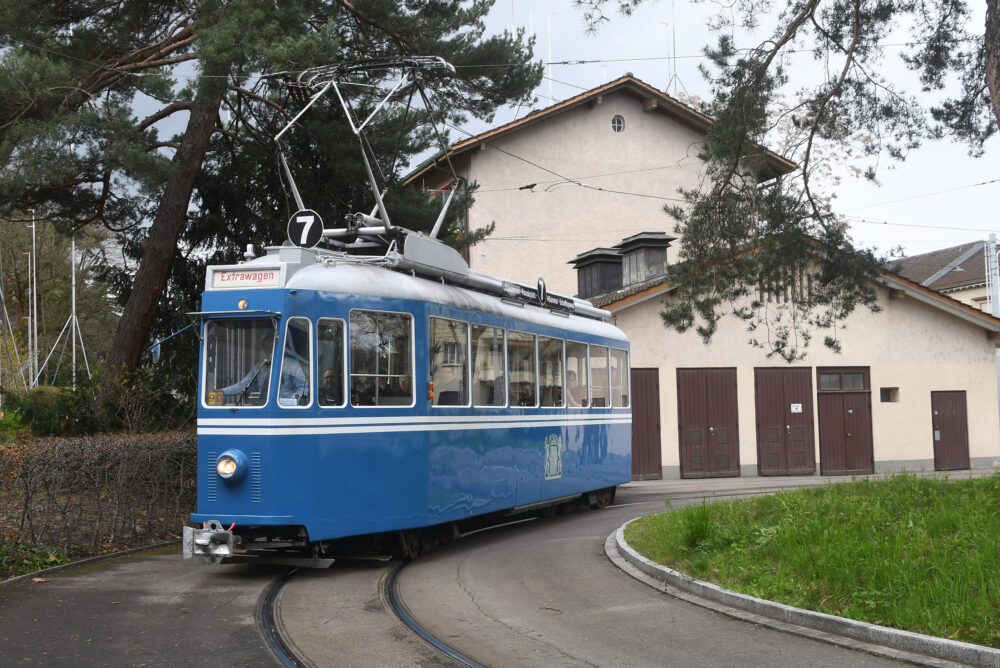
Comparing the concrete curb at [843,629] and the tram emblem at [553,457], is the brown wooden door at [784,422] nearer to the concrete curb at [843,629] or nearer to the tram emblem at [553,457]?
the tram emblem at [553,457]

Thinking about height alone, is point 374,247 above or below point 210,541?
above

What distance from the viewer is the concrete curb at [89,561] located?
1023 cm

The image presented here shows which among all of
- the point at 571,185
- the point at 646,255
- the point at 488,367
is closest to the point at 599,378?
the point at 488,367

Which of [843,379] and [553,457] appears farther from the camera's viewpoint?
[843,379]

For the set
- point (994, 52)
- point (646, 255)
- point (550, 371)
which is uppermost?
point (646, 255)

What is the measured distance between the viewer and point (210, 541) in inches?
396

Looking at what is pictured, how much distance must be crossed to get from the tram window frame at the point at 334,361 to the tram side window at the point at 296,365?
9 centimetres

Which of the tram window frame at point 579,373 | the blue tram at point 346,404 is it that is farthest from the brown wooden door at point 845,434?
the blue tram at point 346,404

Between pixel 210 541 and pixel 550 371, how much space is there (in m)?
6.66

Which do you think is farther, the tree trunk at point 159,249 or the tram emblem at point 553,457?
the tree trunk at point 159,249

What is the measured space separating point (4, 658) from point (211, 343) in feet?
13.8

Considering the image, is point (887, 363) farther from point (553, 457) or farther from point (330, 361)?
point (330, 361)

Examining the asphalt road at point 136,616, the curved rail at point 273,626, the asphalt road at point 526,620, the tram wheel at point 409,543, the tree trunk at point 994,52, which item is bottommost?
the asphalt road at point 526,620

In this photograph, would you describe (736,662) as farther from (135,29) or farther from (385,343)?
(135,29)
